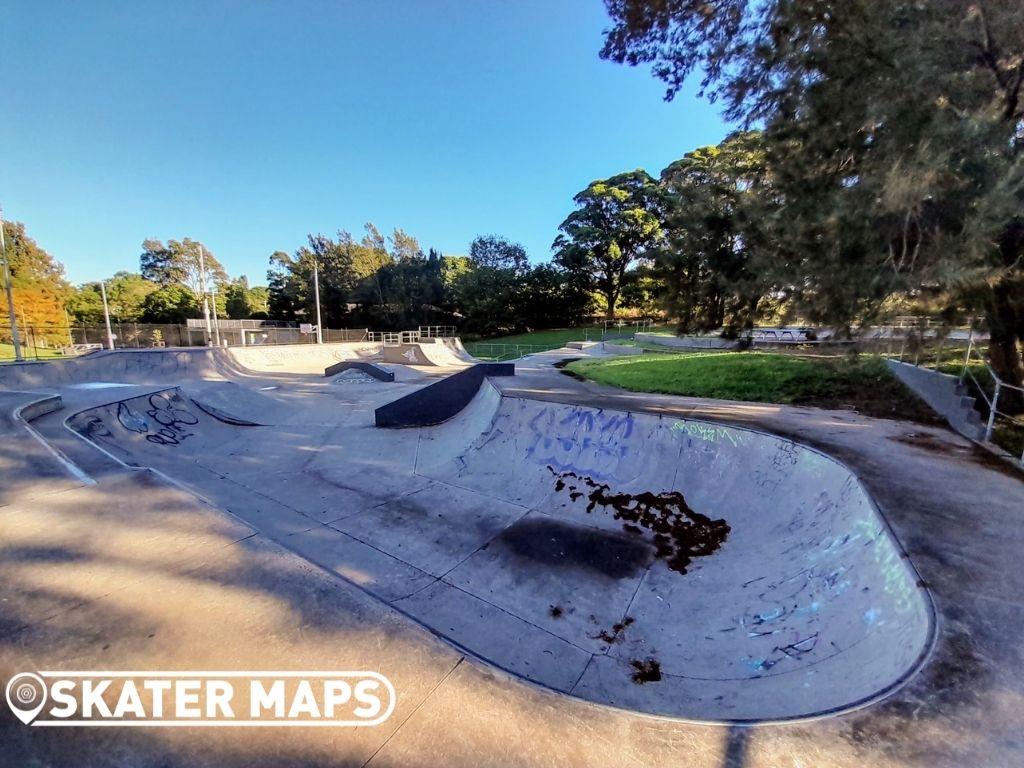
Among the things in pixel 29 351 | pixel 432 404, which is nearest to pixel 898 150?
pixel 432 404

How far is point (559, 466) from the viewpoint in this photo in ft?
24.3

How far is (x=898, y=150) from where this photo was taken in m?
4.86

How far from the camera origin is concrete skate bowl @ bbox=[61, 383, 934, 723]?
115 inches

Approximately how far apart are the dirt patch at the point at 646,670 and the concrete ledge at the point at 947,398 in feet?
22.2

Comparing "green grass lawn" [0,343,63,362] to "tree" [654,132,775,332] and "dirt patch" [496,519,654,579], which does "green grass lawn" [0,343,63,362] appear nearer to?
"dirt patch" [496,519,654,579]

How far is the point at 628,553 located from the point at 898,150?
590 cm

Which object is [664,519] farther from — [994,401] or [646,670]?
[994,401]

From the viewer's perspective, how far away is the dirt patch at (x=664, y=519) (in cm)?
510

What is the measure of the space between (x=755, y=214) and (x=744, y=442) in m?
3.87

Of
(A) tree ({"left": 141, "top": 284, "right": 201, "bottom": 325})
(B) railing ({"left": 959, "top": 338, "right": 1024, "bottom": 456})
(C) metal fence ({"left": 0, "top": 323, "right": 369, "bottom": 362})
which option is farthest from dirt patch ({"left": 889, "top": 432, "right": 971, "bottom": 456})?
(A) tree ({"left": 141, "top": 284, "right": 201, "bottom": 325})

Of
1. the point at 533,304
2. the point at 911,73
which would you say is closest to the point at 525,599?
the point at 911,73

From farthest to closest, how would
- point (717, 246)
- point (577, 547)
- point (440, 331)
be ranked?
point (440, 331), point (717, 246), point (577, 547)

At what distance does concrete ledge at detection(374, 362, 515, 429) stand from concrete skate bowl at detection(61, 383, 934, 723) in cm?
197

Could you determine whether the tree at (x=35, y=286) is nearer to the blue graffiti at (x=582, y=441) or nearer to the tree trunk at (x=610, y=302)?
the blue graffiti at (x=582, y=441)
